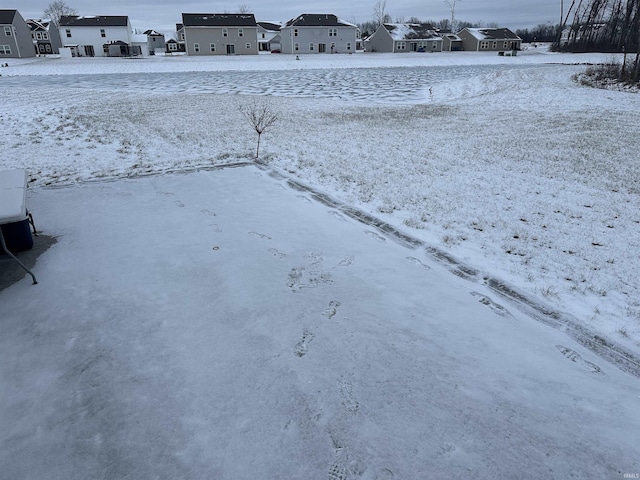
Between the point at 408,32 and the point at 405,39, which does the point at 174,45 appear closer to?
the point at 405,39

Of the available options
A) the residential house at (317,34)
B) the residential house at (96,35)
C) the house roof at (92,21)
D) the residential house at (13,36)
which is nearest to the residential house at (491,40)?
the residential house at (317,34)

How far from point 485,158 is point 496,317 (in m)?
6.64

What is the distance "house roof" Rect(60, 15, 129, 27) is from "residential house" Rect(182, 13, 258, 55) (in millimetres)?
10346

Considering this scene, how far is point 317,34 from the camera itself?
61.5 metres

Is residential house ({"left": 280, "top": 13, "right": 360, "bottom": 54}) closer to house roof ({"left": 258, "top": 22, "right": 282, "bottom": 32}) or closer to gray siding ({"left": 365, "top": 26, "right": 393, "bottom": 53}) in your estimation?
gray siding ({"left": 365, "top": 26, "right": 393, "bottom": 53})

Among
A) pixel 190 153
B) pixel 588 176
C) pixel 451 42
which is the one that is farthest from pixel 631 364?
pixel 451 42

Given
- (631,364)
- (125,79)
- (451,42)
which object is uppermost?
(451,42)

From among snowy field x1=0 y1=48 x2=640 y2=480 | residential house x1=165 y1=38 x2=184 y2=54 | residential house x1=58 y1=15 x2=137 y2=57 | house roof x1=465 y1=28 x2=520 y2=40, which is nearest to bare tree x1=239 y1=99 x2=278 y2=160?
snowy field x1=0 y1=48 x2=640 y2=480

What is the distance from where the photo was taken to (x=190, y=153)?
9961 mm

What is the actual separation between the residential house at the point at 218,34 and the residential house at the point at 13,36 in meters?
20.8

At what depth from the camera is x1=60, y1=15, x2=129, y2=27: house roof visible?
58.5 meters

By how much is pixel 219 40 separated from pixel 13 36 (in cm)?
2613

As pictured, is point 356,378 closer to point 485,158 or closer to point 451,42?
point 485,158

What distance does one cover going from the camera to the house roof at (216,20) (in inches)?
2222
